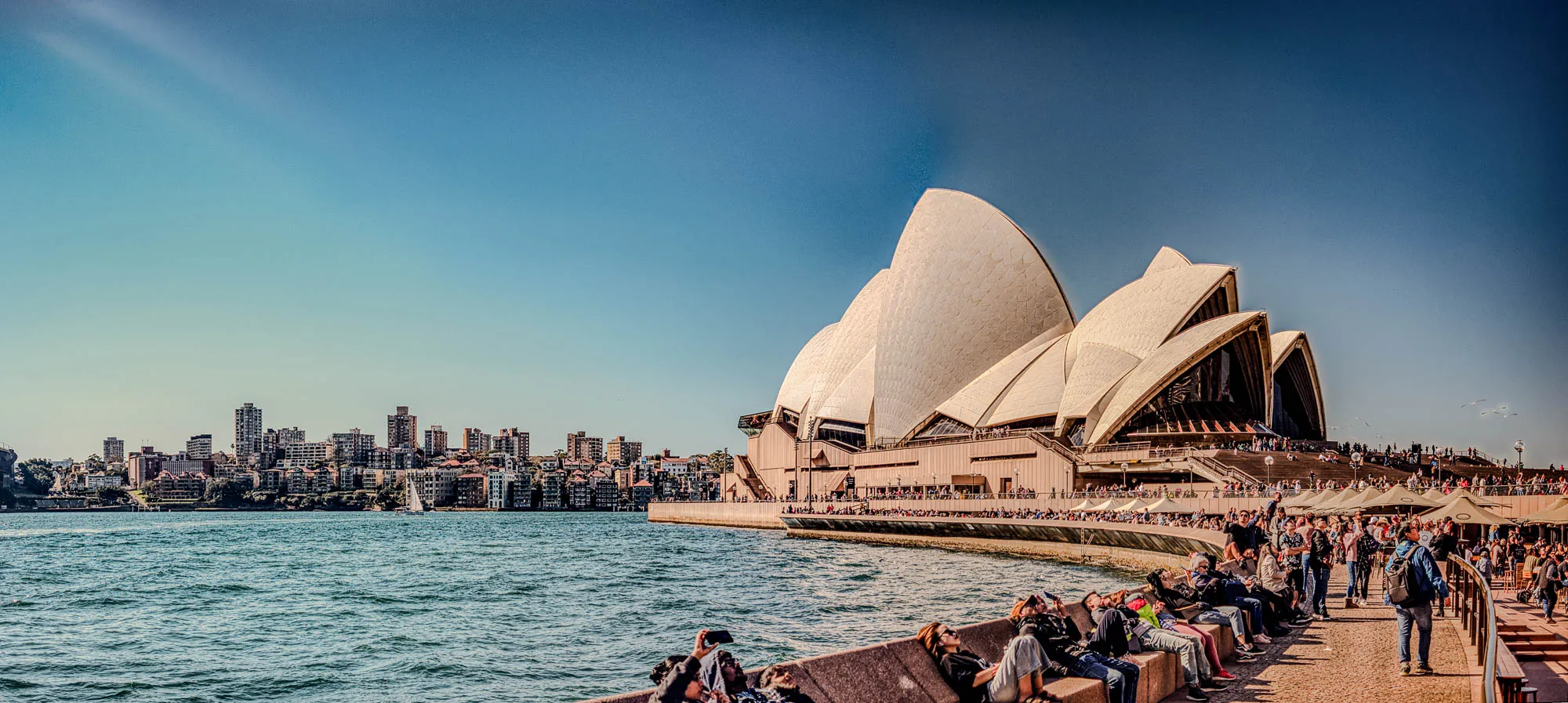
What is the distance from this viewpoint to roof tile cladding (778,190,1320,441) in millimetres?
47875

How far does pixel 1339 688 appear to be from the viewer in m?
7.66

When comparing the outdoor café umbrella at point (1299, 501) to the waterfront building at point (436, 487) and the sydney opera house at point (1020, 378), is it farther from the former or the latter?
the waterfront building at point (436, 487)

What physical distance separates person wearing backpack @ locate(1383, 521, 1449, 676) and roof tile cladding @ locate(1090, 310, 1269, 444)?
125ft

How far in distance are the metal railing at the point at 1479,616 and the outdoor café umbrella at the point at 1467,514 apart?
22.4 feet

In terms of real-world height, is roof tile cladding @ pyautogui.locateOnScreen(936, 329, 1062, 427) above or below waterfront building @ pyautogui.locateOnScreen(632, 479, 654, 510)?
above

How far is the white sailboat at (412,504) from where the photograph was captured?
410ft

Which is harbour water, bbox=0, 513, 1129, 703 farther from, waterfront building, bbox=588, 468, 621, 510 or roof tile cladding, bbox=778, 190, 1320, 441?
waterfront building, bbox=588, 468, 621, 510

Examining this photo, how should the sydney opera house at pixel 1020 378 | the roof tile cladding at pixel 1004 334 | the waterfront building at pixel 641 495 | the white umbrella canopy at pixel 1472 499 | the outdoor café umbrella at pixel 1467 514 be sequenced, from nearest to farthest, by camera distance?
1. the outdoor café umbrella at pixel 1467 514
2. the white umbrella canopy at pixel 1472 499
3. the sydney opera house at pixel 1020 378
4. the roof tile cladding at pixel 1004 334
5. the waterfront building at pixel 641 495

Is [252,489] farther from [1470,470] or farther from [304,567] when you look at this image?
[1470,470]

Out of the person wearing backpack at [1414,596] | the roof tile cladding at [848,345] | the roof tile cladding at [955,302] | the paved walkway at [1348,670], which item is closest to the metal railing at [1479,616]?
the paved walkway at [1348,670]

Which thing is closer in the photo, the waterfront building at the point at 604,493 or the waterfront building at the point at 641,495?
the waterfront building at the point at 604,493

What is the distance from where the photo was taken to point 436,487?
148375mm

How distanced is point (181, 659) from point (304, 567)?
→ 758 inches

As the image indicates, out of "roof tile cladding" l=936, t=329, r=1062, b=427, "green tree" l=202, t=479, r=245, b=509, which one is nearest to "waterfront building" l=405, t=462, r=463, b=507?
"green tree" l=202, t=479, r=245, b=509
